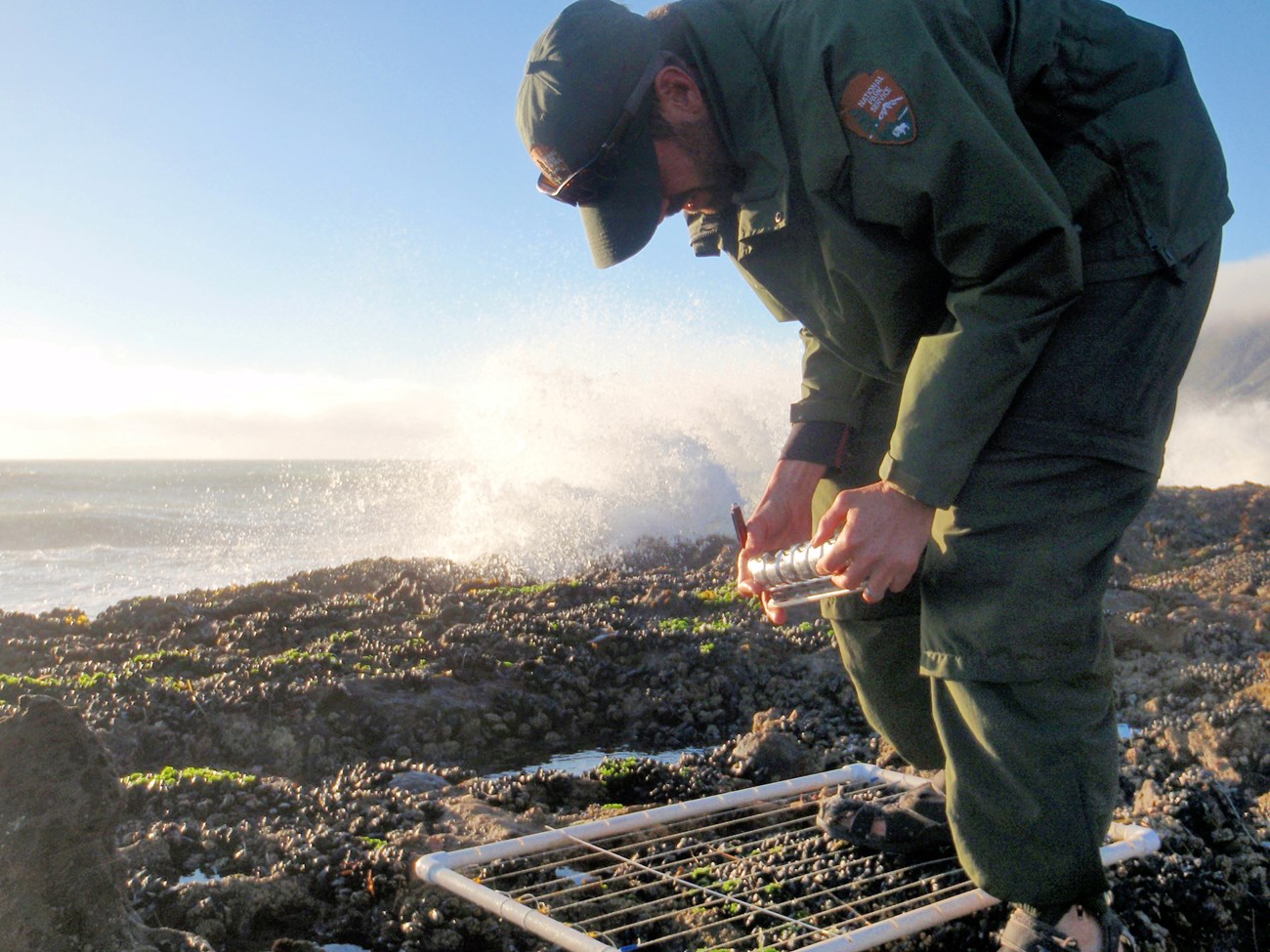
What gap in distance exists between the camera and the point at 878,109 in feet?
5.75

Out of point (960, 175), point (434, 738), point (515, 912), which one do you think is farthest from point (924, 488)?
point (434, 738)

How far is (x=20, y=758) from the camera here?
229cm

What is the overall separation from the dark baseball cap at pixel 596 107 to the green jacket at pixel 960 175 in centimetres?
13

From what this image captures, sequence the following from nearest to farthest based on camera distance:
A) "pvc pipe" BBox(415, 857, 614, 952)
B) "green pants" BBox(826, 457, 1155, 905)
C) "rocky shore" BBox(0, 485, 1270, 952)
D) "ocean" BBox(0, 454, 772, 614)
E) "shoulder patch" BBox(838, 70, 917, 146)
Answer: "shoulder patch" BBox(838, 70, 917, 146) < "green pants" BBox(826, 457, 1155, 905) < "pvc pipe" BBox(415, 857, 614, 952) < "rocky shore" BBox(0, 485, 1270, 952) < "ocean" BBox(0, 454, 772, 614)

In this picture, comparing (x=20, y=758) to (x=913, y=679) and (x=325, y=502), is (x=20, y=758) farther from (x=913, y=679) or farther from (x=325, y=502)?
(x=325, y=502)

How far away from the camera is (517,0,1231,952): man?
5.82 ft

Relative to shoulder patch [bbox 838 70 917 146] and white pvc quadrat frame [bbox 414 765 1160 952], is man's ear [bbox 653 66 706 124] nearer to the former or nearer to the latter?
shoulder patch [bbox 838 70 917 146]

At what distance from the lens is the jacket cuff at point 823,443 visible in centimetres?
255

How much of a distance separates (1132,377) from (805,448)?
83 cm

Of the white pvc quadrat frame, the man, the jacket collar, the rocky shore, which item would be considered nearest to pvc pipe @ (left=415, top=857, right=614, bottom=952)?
the white pvc quadrat frame

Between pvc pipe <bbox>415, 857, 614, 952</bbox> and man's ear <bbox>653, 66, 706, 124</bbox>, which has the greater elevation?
man's ear <bbox>653, 66, 706, 124</bbox>

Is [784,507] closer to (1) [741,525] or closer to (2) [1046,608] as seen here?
(1) [741,525]

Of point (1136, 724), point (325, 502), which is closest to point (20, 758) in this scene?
point (1136, 724)

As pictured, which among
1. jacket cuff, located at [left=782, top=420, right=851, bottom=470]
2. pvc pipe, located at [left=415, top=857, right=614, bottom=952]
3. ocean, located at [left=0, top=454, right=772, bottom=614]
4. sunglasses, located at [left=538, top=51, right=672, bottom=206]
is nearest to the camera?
sunglasses, located at [left=538, top=51, right=672, bottom=206]
